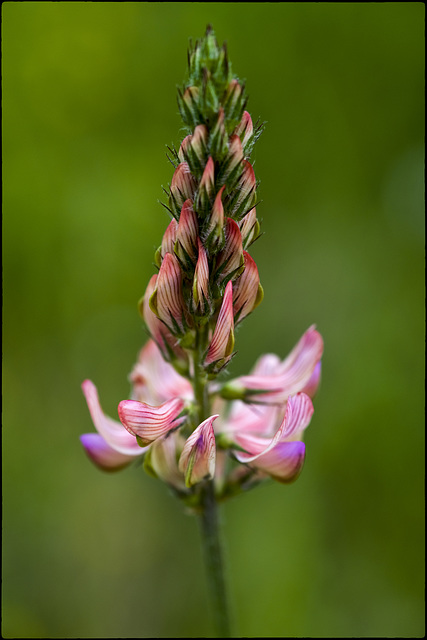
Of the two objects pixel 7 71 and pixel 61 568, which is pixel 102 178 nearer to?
pixel 7 71

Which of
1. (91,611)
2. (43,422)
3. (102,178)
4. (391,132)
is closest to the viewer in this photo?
(91,611)

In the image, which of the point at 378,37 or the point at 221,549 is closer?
the point at 221,549

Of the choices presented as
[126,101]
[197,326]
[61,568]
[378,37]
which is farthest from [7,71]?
[197,326]

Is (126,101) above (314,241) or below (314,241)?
above

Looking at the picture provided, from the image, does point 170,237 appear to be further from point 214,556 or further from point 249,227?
point 214,556

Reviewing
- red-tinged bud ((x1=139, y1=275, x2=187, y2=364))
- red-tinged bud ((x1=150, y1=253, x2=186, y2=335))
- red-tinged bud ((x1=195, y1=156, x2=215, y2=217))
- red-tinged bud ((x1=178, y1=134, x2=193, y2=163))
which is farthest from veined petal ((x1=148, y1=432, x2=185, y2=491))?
red-tinged bud ((x1=178, y1=134, x2=193, y2=163))

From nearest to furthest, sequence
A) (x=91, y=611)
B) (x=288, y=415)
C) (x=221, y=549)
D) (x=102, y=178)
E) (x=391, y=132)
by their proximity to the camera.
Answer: (x=288, y=415)
(x=221, y=549)
(x=91, y=611)
(x=102, y=178)
(x=391, y=132)

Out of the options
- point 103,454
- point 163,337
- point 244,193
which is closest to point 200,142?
point 244,193
